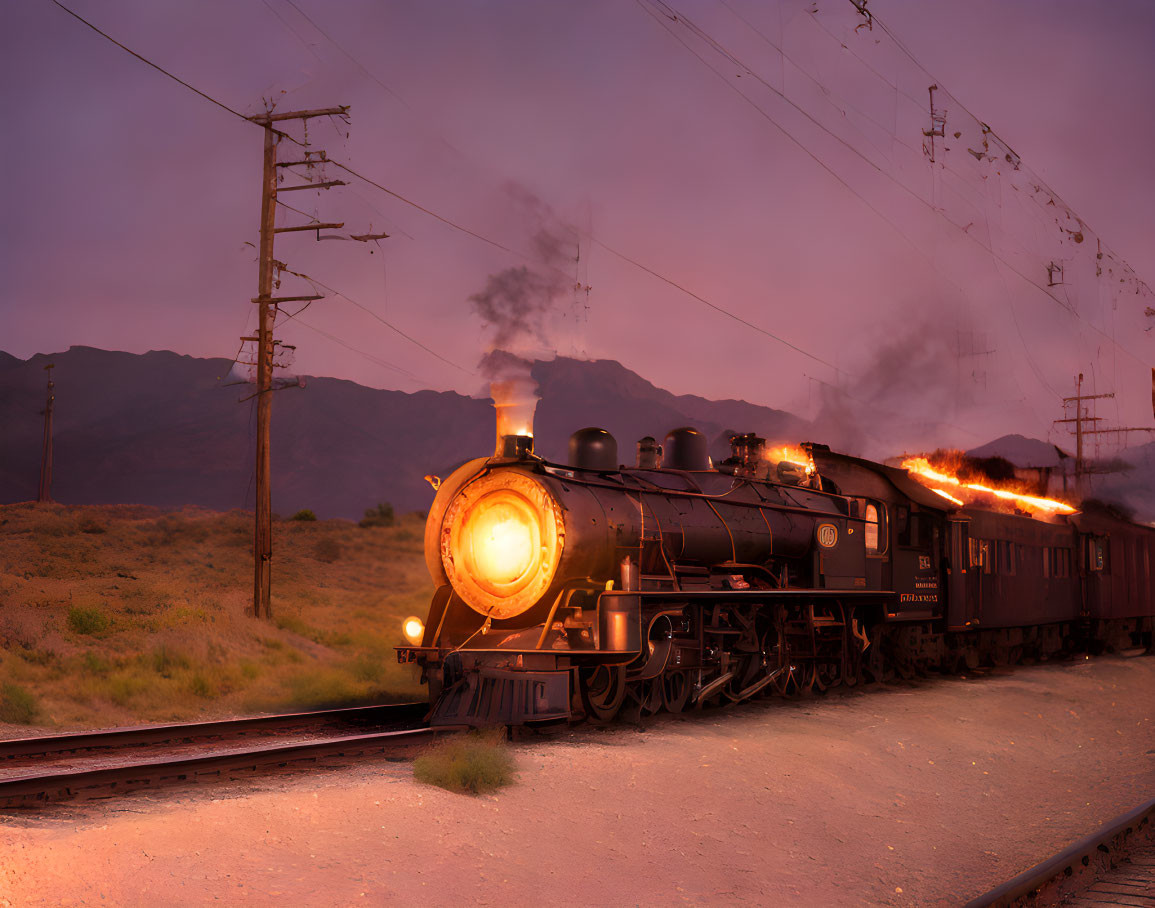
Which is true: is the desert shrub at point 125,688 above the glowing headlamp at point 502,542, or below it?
below

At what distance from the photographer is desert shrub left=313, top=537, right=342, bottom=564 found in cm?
4047

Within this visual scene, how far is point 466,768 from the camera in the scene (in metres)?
7.95

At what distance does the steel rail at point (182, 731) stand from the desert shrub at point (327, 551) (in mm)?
29114

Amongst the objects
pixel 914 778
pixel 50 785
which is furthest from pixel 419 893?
pixel 914 778

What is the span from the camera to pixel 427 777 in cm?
797

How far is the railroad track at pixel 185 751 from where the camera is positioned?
7395 millimetres

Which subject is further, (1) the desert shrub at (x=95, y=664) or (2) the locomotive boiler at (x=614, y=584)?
(1) the desert shrub at (x=95, y=664)

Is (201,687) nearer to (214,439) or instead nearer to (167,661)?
(167,661)

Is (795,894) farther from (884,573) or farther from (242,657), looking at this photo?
(242,657)

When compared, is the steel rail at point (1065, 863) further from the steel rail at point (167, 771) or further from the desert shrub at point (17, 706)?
the desert shrub at point (17, 706)

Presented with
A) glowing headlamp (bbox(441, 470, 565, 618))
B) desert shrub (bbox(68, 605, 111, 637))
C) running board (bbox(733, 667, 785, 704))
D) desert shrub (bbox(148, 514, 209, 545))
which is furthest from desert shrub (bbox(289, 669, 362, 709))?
desert shrub (bbox(148, 514, 209, 545))

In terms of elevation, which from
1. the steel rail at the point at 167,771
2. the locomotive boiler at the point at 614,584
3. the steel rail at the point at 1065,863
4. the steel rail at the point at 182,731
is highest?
the locomotive boiler at the point at 614,584

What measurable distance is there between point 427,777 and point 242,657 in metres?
10.6

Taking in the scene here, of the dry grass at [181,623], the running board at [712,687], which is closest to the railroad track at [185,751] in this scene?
the dry grass at [181,623]
